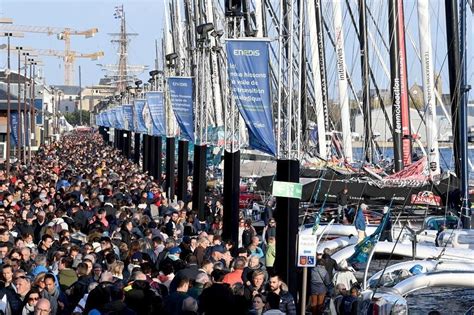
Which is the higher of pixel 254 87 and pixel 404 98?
pixel 254 87

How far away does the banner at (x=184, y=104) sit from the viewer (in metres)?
31.9

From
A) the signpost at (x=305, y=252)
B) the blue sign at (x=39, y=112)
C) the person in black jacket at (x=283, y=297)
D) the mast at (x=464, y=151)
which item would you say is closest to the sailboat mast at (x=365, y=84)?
the mast at (x=464, y=151)

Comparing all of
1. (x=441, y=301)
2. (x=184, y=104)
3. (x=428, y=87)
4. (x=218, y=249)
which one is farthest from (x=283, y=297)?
(x=184, y=104)

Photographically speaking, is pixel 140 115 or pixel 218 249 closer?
pixel 218 249

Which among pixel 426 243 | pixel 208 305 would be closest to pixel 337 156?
pixel 426 243

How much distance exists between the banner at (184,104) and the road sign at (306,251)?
17197 mm

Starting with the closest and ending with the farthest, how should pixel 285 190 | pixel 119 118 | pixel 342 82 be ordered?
pixel 285 190
pixel 342 82
pixel 119 118

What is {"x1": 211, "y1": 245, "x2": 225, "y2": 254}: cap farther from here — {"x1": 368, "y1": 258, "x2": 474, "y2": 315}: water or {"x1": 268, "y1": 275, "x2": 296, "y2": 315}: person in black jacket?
{"x1": 268, "y1": 275, "x2": 296, "y2": 315}: person in black jacket

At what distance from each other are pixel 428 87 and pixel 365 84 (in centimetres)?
600

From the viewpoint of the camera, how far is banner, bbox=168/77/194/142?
31.9 meters

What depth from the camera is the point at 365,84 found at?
33781mm

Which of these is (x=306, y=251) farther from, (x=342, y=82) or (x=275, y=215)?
(x=342, y=82)

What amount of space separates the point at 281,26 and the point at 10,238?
501cm

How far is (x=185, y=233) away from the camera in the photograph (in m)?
24.7
